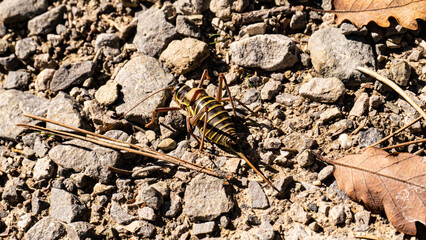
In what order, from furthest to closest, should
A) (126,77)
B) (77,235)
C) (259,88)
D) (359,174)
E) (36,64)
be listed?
(36,64) < (126,77) < (259,88) < (77,235) < (359,174)

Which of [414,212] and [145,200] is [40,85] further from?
[414,212]

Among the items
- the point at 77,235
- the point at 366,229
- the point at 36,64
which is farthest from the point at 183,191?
the point at 36,64

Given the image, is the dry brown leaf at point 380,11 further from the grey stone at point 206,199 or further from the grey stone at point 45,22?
the grey stone at point 45,22

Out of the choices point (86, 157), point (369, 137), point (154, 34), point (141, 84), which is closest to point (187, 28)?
point (154, 34)

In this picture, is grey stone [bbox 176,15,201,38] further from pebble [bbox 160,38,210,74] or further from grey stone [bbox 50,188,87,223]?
grey stone [bbox 50,188,87,223]

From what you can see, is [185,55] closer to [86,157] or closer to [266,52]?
[266,52]

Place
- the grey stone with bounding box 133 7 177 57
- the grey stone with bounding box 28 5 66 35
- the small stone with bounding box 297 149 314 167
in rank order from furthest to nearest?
1. the grey stone with bounding box 28 5 66 35
2. the grey stone with bounding box 133 7 177 57
3. the small stone with bounding box 297 149 314 167

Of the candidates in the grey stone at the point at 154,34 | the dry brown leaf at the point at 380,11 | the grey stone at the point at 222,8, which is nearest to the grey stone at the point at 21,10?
the grey stone at the point at 154,34

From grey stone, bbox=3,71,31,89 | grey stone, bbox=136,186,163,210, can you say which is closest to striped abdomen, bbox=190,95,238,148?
grey stone, bbox=136,186,163,210
